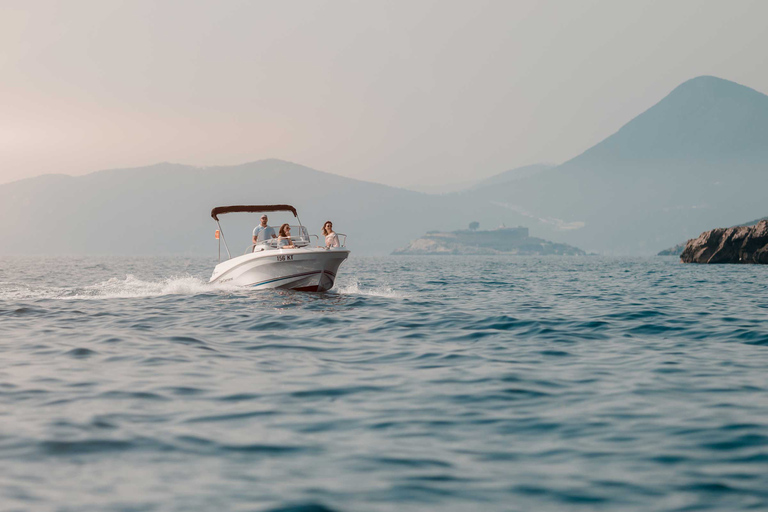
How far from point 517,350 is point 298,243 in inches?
503

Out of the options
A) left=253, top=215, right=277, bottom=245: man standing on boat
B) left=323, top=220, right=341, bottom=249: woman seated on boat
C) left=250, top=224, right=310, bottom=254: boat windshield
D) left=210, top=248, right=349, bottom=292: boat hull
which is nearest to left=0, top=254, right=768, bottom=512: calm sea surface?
left=210, top=248, right=349, bottom=292: boat hull

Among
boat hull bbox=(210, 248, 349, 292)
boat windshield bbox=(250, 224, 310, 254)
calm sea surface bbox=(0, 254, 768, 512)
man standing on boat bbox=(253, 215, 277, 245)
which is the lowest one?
calm sea surface bbox=(0, 254, 768, 512)

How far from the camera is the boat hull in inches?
838

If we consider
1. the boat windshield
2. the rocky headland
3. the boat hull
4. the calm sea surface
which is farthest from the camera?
the rocky headland

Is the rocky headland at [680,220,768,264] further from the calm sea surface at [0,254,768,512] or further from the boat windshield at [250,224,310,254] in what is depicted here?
the calm sea surface at [0,254,768,512]

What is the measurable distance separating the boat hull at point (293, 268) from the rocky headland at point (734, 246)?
72.4m

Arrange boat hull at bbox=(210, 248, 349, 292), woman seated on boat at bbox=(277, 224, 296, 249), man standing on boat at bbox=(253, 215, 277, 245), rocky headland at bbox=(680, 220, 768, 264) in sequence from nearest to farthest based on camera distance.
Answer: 1. boat hull at bbox=(210, 248, 349, 292)
2. woman seated on boat at bbox=(277, 224, 296, 249)
3. man standing on boat at bbox=(253, 215, 277, 245)
4. rocky headland at bbox=(680, 220, 768, 264)

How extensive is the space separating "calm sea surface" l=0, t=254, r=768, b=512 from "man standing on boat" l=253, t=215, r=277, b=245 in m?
9.10

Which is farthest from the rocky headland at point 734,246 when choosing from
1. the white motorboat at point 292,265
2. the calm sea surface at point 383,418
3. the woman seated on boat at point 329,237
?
the calm sea surface at point 383,418

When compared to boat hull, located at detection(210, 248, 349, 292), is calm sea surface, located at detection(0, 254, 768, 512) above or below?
below

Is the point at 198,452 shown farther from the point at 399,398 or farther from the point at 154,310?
the point at 154,310

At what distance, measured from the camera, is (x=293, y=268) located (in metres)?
21.5

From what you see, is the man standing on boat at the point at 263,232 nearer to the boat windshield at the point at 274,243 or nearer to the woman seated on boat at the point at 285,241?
the boat windshield at the point at 274,243

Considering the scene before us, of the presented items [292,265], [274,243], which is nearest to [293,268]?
[292,265]
